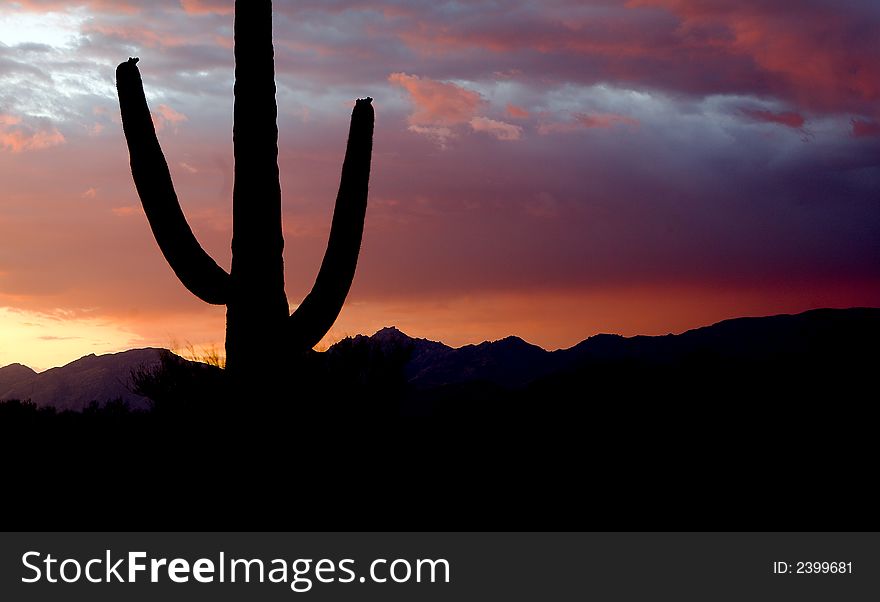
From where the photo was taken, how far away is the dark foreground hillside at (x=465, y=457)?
1209 centimetres

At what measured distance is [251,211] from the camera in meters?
12.0

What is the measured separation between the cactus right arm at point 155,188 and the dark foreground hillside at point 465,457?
1.73 metres

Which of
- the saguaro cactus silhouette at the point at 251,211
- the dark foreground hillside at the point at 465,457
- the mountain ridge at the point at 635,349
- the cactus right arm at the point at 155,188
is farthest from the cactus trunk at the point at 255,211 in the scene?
the mountain ridge at the point at 635,349

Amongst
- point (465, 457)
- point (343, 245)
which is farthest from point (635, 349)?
point (343, 245)

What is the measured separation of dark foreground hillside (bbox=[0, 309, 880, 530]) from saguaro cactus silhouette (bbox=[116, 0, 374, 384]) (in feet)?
2.95

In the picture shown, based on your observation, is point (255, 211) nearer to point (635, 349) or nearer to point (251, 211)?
point (251, 211)

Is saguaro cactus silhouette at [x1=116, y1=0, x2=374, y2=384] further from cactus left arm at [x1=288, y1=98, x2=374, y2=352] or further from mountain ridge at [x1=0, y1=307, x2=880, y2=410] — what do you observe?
mountain ridge at [x1=0, y1=307, x2=880, y2=410]

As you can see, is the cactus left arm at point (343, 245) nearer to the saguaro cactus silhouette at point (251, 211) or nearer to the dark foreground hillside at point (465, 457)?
the saguaro cactus silhouette at point (251, 211)

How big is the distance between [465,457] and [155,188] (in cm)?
645

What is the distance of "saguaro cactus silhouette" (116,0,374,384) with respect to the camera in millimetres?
11852

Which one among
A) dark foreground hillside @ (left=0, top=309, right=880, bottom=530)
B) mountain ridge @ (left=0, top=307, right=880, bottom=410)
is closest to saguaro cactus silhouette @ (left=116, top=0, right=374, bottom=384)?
dark foreground hillside @ (left=0, top=309, right=880, bottom=530)

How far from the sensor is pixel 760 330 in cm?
10238
